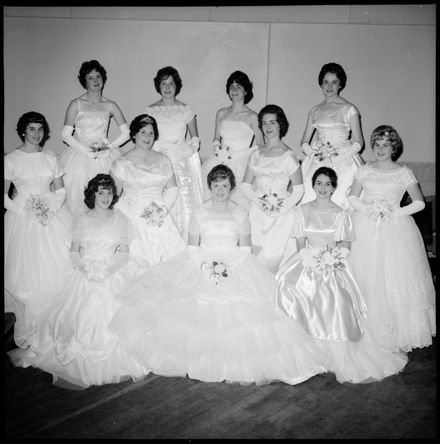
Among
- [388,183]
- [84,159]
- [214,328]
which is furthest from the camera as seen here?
[84,159]

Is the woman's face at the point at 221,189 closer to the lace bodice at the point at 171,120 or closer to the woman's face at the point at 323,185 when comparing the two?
the woman's face at the point at 323,185

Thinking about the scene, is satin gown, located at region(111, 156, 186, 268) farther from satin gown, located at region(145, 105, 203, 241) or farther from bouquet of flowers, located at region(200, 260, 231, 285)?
bouquet of flowers, located at region(200, 260, 231, 285)

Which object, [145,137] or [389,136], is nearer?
[389,136]

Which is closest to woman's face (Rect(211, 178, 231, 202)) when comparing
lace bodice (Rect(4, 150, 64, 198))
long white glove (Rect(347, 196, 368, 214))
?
long white glove (Rect(347, 196, 368, 214))

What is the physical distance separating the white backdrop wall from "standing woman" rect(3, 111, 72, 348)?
7.24 ft

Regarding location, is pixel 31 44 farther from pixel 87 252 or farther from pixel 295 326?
pixel 295 326

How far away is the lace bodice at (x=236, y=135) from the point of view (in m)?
5.42

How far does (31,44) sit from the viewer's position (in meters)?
6.60

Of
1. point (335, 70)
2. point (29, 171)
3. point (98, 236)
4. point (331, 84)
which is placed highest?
point (335, 70)

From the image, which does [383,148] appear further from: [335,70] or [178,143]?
[178,143]

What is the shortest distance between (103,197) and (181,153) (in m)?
1.41

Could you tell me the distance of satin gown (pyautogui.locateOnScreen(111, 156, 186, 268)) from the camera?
4578mm

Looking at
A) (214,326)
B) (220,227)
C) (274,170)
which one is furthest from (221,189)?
(214,326)

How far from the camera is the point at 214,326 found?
3707 mm
